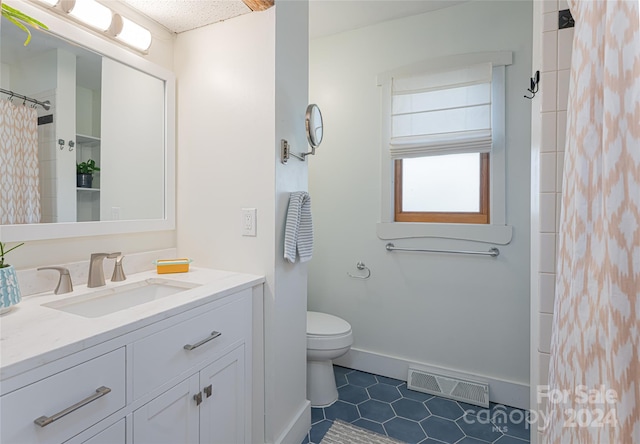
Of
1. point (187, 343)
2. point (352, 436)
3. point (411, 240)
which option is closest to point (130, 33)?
point (187, 343)

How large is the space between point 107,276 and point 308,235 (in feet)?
2.99

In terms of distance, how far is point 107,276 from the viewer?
1396 mm

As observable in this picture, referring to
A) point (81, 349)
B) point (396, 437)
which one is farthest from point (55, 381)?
point (396, 437)

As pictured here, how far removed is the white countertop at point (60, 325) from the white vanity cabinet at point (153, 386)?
0.04ft

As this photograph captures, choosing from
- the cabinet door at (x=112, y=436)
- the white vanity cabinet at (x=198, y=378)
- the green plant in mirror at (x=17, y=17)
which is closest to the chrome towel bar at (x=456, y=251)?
the white vanity cabinet at (x=198, y=378)

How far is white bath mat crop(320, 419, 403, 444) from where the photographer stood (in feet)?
5.35

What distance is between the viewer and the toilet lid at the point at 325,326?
193cm

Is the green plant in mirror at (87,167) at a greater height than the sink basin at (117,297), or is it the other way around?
the green plant in mirror at (87,167)

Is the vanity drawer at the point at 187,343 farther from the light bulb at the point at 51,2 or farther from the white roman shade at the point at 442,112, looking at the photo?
the white roman shade at the point at 442,112

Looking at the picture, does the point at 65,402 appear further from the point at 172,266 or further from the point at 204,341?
the point at 172,266

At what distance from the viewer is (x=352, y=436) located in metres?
1.67

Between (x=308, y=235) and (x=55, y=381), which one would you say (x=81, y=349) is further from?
(x=308, y=235)

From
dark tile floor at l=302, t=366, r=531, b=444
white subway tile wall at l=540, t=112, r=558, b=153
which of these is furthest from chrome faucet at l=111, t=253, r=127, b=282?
white subway tile wall at l=540, t=112, r=558, b=153

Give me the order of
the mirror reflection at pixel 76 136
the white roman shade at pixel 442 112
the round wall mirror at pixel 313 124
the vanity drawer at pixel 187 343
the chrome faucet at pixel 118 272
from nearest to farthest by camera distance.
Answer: the vanity drawer at pixel 187 343 → the mirror reflection at pixel 76 136 → the chrome faucet at pixel 118 272 → the round wall mirror at pixel 313 124 → the white roman shade at pixel 442 112
